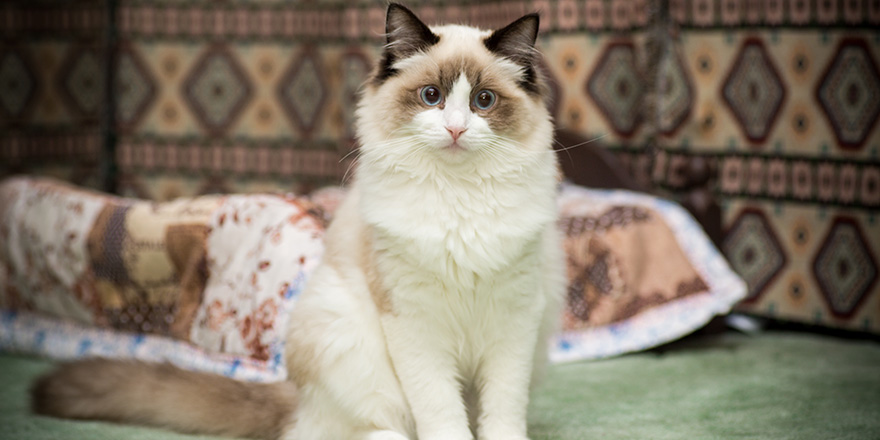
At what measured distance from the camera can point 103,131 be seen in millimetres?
4027

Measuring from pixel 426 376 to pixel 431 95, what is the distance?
0.51 meters

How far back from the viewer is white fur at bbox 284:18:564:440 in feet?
4.59

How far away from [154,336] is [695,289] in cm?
169

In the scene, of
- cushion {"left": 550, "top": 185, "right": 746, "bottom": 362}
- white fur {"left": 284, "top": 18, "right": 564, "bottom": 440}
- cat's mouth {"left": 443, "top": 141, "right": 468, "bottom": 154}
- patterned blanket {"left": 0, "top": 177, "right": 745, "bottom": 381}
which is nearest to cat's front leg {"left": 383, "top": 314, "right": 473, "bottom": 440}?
white fur {"left": 284, "top": 18, "right": 564, "bottom": 440}

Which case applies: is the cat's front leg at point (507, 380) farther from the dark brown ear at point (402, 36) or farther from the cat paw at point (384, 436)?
the dark brown ear at point (402, 36)

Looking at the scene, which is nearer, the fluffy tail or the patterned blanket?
the fluffy tail

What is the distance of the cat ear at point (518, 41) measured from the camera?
141 cm

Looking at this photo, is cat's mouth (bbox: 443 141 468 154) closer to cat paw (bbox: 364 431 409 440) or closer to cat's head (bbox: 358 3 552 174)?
cat's head (bbox: 358 3 552 174)

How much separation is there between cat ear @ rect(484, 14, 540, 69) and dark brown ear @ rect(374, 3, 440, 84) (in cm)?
11

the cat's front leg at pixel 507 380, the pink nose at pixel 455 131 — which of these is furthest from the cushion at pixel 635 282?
the pink nose at pixel 455 131

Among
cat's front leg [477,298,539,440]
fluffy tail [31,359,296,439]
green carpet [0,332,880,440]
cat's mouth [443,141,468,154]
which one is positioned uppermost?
cat's mouth [443,141,468,154]

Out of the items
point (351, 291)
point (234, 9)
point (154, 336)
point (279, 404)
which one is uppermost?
point (234, 9)

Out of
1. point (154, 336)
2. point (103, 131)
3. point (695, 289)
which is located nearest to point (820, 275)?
point (695, 289)

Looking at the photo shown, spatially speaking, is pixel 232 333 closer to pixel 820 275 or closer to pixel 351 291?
pixel 351 291
